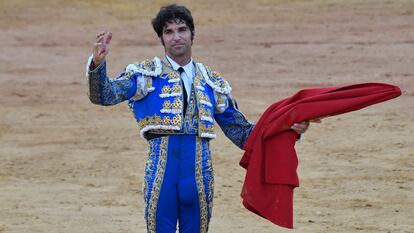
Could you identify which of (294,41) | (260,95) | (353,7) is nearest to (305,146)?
(260,95)

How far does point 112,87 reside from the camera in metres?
5.43

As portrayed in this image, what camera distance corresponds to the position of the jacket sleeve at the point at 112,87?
209 inches

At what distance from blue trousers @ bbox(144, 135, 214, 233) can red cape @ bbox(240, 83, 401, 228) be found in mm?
248

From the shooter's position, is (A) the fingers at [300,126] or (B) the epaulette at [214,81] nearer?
(A) the fingers at [300,126]

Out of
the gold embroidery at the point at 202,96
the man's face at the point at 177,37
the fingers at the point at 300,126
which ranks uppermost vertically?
the man's face at the point at 177,37

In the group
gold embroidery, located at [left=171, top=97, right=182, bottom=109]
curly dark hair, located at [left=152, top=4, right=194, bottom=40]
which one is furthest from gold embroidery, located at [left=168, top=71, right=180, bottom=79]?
curly dark hair, located at [left=152, top=4, right=194, bottom=40]

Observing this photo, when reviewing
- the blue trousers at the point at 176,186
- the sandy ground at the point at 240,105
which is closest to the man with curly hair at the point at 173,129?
the blue trousers at the point at 176,186

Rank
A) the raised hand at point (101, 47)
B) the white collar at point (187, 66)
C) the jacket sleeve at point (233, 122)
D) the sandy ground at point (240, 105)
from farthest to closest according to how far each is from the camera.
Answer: the sandy ground at point (240, 105)
the jacket sleeve at point (233, 122)
the white collar at point (187, 66)
the raised hand at point (101, 47)

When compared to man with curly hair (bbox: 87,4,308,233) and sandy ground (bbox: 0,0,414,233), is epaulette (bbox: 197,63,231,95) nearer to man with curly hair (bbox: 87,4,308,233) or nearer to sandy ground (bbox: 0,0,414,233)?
man with curly hair (bbox: 87,4,308,233)

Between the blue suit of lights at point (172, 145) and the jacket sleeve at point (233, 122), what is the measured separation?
0.19 metres

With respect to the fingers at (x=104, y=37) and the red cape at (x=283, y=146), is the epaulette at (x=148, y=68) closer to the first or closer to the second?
the fingers at (x=104, y=37)

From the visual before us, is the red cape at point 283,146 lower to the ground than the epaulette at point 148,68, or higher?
lower

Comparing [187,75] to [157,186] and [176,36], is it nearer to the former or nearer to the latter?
[176,36]

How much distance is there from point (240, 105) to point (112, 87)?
7.75m
